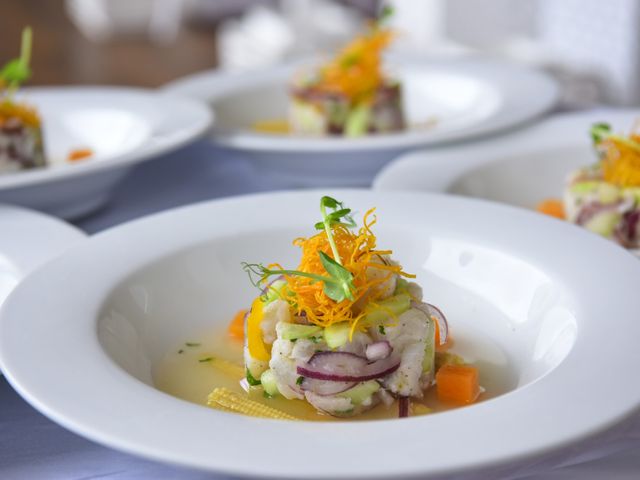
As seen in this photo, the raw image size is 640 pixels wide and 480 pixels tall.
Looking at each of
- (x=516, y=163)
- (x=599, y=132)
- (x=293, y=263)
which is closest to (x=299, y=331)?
(x=293, y=263)

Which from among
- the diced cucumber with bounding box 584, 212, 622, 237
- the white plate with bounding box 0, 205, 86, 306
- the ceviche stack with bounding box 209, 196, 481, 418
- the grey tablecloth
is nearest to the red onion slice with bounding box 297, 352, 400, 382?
the ceviche stack with bounding box 209, 196, 481, 418

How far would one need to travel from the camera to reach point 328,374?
1401mm

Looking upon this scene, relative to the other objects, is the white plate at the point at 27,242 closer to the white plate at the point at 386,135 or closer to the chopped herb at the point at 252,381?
the chopped herb at the point at 252,381

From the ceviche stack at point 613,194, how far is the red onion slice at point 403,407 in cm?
89

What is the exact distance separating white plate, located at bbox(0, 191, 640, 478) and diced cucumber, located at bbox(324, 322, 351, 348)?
0.80 feet

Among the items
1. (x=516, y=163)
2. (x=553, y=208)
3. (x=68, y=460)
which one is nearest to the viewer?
(x=68, y=460)

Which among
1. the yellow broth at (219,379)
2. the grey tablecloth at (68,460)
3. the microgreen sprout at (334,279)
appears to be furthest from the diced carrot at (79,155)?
the microgreen sprout at (334,279)

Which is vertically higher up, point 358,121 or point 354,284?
point 354,284

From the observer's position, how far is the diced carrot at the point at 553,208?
7.62 feet

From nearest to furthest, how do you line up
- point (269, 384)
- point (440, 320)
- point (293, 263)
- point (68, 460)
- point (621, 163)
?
point (68, 460) < point (269, 384) < point (440, 320) < point (293, 263) < point (621, 163)

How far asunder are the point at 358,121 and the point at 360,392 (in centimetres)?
176

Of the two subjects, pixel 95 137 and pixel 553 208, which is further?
→ pixel 95 137

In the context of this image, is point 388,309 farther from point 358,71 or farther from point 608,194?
point 358,71

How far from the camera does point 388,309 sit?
4.62 feet
